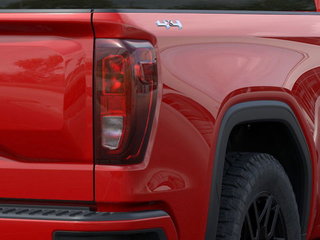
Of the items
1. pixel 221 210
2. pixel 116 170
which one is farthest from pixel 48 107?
pixel 221 210

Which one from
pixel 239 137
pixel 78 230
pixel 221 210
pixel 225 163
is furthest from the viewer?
pixel 239 137

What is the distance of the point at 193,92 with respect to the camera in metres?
3.11

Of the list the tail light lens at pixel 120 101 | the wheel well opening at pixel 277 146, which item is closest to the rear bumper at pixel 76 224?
the tail light lens at pixel 120 101

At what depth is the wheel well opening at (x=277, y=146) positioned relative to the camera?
13.0ft

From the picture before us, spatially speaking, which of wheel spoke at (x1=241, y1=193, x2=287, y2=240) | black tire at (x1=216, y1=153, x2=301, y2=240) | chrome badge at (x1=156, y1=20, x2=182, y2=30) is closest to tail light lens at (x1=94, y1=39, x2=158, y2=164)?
chrome badge at (x1=156, y1=20, x2=182, y2=30)

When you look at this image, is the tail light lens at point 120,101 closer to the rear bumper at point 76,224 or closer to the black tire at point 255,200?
the rear bumper at point 76,224

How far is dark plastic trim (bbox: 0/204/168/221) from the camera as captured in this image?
286 centimetres

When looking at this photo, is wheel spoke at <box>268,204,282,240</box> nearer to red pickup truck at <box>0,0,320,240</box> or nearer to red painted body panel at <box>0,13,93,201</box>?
red pickup truck at <box>0,0,320,240</box>

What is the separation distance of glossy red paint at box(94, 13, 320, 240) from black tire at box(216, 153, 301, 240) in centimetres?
23

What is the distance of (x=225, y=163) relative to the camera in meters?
3.65

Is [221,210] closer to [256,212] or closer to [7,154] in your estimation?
[256,212]

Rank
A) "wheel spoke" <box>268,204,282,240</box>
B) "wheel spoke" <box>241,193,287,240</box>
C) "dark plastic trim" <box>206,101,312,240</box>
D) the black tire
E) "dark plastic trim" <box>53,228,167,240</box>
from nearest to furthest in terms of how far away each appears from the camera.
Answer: "dark plastic trim" <box>53,228,167,240</box> < "dark plastic trim" <box>206,101,312,240</box> < the black tire < "wheel spoke" <box>241,193,287,240</box> < "wheel spoke" <box>268,204,282,240</box>

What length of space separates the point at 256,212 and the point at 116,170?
99cm

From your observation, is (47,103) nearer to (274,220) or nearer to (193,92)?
(193,92)
